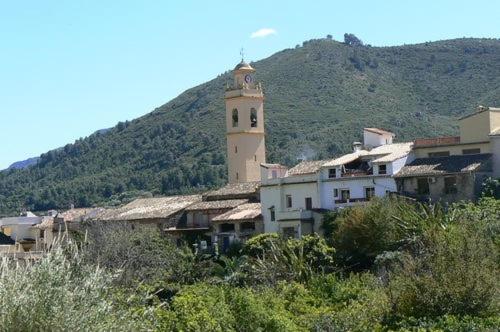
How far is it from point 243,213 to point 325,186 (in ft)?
19.9

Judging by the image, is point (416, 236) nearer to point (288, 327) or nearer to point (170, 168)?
point (288, 327)

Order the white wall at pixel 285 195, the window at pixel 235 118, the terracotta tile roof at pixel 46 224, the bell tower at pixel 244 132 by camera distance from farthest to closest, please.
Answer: the terracotta tile roof at pixel 46 224 → the window at pixel 235 118 → the bell tower at pixel 244 132 → the white wall at pixel 285 195

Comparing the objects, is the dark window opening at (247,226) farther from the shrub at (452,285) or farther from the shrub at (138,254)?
the shrub at (452,285)

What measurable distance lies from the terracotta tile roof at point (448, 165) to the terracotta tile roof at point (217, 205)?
41.5ft

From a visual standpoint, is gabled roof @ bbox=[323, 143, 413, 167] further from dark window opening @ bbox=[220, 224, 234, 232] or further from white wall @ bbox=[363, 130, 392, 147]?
dark window opening @ bbox=[220, 224, 234, 232]

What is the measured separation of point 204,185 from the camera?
327 ft

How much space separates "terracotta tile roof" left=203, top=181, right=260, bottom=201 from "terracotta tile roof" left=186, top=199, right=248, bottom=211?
0.76 meters

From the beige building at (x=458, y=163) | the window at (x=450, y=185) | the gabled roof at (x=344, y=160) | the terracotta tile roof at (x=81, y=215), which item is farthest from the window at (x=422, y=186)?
the terracotta tile roof at (x=81, y=215)

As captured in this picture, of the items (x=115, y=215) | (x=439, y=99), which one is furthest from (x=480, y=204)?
(x=439, y=99)

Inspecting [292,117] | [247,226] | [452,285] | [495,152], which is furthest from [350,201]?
[292,117]

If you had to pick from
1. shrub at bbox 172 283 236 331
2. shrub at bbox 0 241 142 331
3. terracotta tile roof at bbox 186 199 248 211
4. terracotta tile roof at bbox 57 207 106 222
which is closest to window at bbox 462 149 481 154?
terracotta tile roof at bbox 186 199 248 211

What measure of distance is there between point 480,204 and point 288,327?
67.8 feet

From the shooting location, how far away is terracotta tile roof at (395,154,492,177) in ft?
150

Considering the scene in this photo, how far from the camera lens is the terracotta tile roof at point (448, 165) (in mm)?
45781
